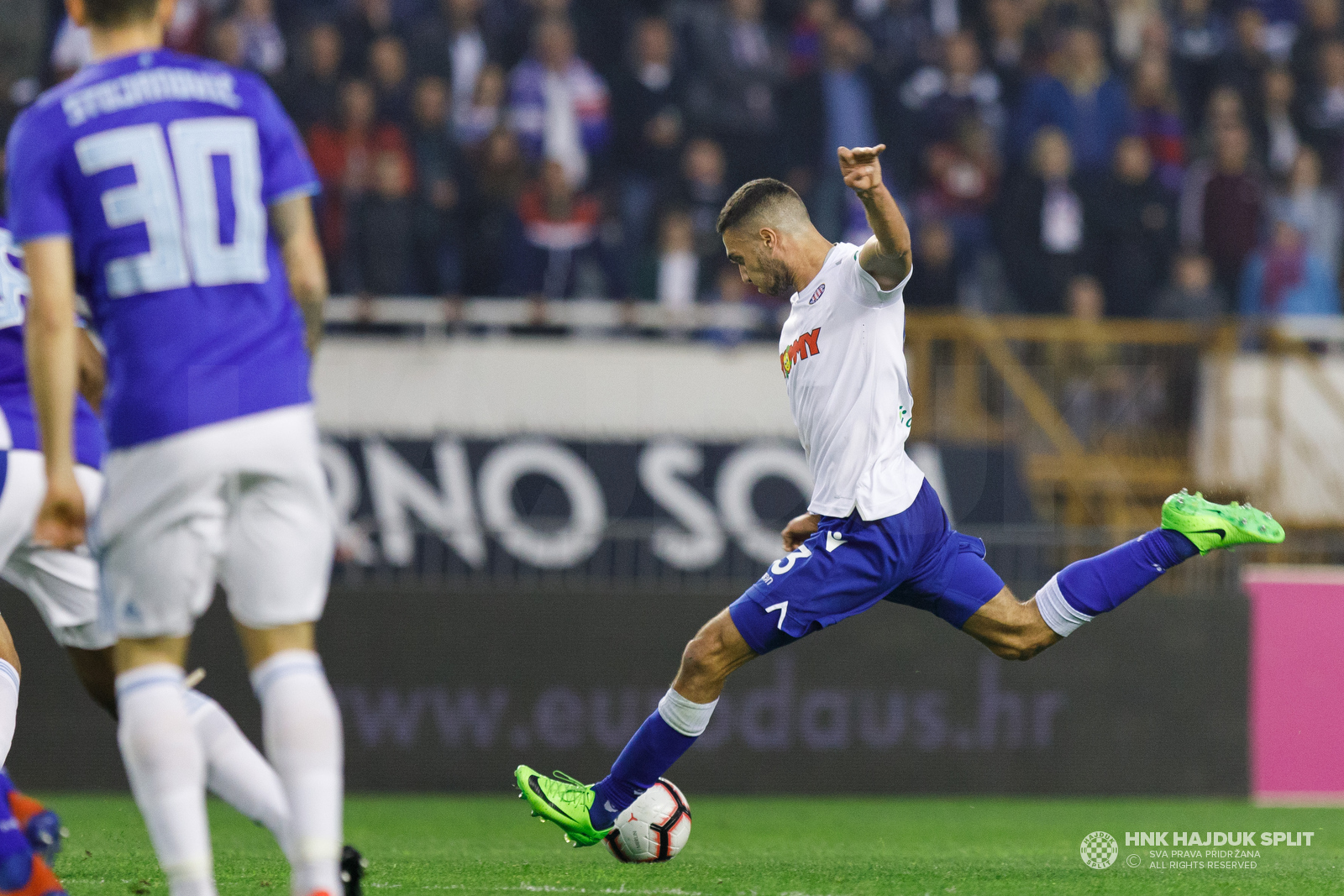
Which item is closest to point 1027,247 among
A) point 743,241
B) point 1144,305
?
point 1144,305

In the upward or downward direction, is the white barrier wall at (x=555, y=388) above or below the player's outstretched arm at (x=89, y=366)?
below

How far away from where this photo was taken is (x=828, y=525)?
5.97 meters

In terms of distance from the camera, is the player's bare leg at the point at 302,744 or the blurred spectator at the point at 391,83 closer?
the player's bare leg at the point at 302,744

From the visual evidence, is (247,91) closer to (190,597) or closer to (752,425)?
(190,597)

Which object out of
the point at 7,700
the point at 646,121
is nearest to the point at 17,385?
the point at 7,700

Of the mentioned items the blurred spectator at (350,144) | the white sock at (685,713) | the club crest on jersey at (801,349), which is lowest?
the white sock at (685,713)

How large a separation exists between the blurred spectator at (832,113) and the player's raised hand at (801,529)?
721cm

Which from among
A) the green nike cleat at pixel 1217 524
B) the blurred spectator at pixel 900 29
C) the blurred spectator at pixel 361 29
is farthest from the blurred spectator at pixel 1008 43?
the green nike cleat at pixel 1217 524

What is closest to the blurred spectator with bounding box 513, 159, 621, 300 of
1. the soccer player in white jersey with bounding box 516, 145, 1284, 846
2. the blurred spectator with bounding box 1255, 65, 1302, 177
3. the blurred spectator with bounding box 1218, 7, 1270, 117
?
the blurred spectator with bounding box 1255, 65, 1302, 177

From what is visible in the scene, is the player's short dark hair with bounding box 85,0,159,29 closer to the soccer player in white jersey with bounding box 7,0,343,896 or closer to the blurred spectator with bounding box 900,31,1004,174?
the soccer player in white jersey with bounding box 7,0,343,896

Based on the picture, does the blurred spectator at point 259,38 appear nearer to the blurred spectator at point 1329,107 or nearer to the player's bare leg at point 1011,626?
the blurred spectator at point 1329,107

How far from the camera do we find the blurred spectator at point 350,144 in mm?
12742

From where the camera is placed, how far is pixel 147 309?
3.88 meters

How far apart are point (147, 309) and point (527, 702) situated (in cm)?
700
